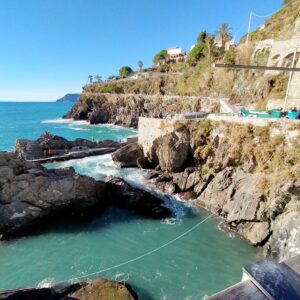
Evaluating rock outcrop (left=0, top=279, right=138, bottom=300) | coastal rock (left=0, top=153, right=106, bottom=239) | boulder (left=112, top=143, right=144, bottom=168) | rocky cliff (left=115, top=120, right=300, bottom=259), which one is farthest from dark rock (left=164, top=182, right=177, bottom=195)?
rock outcrop (left=0, top=279, right=138, bottom=300)

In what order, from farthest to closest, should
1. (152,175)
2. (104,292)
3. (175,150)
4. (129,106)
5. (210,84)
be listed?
(129,106) → (210,84) → (152,175) → (175,150) → (104,292)

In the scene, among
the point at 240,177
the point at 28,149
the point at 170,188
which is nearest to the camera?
the point at 240,177

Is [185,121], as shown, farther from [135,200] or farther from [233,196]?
[135,200]

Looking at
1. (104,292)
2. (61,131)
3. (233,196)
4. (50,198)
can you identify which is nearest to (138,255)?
(104,292)

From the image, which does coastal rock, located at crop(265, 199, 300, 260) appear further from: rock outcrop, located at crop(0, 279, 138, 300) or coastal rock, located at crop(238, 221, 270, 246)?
rock outcrop, located at crop(0, 279, 138, 300)

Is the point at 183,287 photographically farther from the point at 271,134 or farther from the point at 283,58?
the point at 283,58

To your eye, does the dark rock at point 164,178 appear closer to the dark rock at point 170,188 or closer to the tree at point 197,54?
the dark rock at point 170,188

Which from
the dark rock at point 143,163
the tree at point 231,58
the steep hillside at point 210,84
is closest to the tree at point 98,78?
the steep hillside at point 210,84
